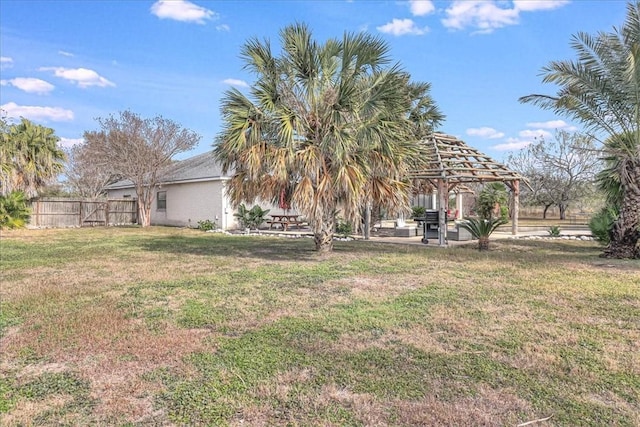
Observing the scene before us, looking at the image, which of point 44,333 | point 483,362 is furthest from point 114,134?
point 483,362

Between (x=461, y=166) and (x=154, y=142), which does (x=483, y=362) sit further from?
(x=154, y=142)

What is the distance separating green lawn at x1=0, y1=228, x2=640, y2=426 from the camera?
116 inches

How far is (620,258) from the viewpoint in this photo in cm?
1000

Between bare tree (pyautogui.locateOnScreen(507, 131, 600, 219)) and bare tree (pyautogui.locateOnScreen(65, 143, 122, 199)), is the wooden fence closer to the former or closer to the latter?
bare tree (pyautogui.locateOnScreen(65, 143, 122, 199))

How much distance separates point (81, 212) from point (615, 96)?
26151 millimetres

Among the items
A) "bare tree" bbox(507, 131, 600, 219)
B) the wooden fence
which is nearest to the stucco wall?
the wooden fence

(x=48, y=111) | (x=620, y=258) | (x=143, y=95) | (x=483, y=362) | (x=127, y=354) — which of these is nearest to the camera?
(x=483, y=362)

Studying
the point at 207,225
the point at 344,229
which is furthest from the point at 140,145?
the point at 344,229

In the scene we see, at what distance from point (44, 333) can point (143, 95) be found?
17809mm

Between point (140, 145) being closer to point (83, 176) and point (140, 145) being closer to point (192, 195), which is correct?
point (192, 195)

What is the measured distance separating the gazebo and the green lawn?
574 cm

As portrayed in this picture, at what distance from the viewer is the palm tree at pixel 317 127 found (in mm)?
9656

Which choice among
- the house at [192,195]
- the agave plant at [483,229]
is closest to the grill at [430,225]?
the agave plant at [483,229]

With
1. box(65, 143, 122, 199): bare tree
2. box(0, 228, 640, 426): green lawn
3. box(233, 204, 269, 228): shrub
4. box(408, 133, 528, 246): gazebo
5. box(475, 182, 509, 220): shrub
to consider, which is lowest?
box(0, 228, 640, 426): green lawn
